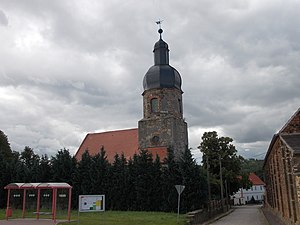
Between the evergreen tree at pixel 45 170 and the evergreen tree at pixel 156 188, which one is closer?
the evergreen tree at pixel 156 188

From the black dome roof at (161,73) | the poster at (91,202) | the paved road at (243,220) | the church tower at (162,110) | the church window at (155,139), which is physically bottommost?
the paved road at (243,220)

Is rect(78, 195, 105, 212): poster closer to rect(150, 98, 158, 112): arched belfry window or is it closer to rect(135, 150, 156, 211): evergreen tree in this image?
rect(135, 150, 156, 211): evergreen tree

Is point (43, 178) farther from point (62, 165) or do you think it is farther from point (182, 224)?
point (182, 224)

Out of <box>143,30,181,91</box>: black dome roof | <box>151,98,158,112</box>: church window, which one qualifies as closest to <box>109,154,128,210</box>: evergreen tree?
<box>151,98,158,112</box>: church window

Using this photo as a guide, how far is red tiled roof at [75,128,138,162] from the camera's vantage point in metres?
44.5

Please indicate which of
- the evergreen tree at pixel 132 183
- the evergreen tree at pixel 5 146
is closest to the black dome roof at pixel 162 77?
the evergreen tree at pixel 132 183

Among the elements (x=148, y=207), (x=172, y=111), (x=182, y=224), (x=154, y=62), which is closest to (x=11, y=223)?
(x=182, y=224)

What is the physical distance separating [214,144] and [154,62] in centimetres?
1583

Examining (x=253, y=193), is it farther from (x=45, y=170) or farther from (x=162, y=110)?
(x=45, y=170)

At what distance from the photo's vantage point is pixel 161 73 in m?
42.7

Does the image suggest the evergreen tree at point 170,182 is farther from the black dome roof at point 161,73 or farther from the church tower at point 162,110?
the black dome roof at point 161,73

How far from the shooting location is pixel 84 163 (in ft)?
123

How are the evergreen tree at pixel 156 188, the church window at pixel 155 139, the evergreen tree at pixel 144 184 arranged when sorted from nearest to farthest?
the evergreen tree at pixel 156 188 → the evergreen tree at pixel 144 184 → the church window at pixel 155 139

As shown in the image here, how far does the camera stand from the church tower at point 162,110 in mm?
41281
